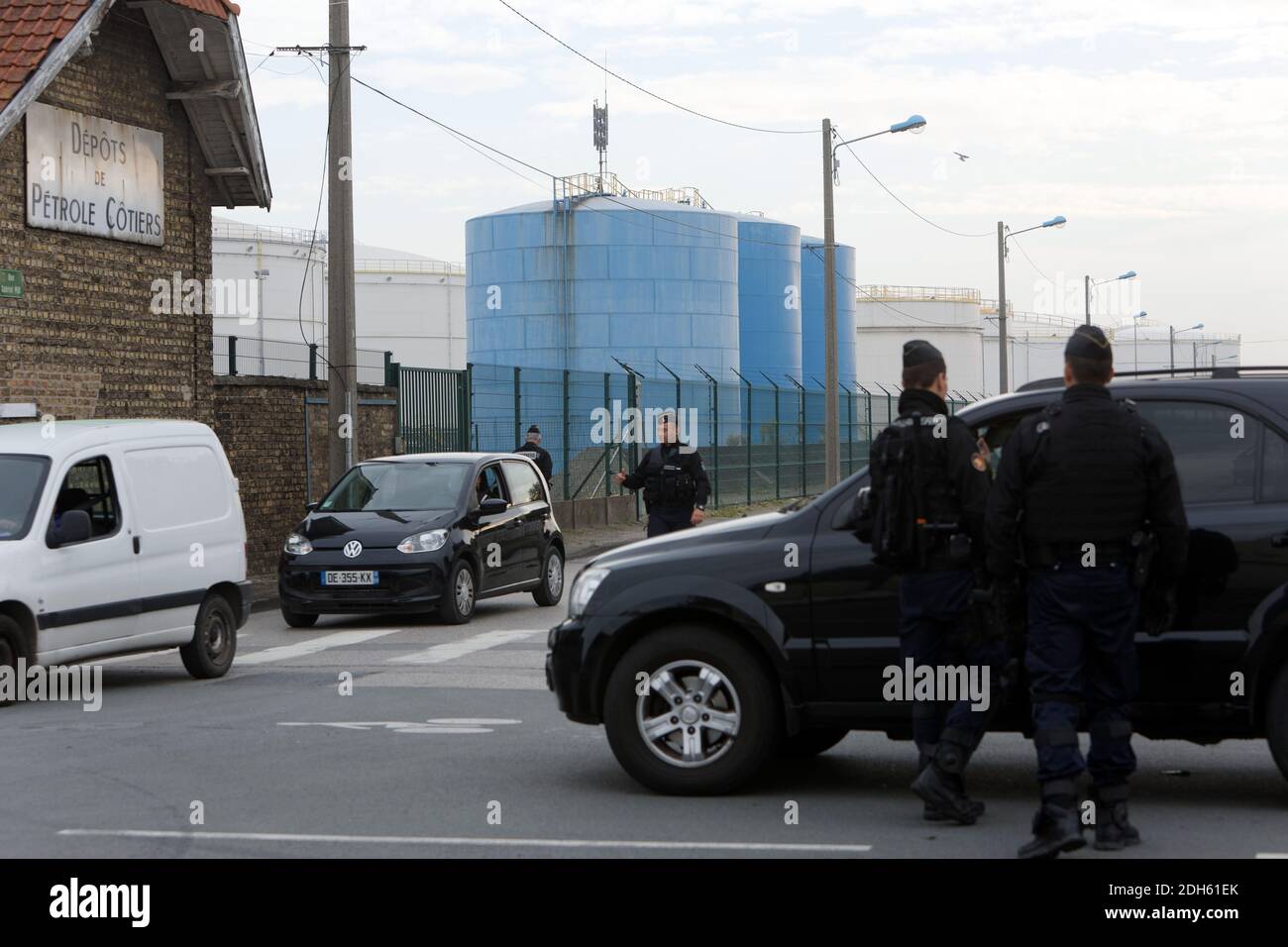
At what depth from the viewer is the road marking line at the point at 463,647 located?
44.1 ft

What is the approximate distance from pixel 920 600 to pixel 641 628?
1.35 m

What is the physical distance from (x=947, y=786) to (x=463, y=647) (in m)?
7.72

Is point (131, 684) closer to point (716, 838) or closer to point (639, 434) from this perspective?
point (716, 838)

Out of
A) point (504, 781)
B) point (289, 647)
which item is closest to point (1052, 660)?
point (504, 781)

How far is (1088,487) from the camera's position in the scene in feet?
21.2

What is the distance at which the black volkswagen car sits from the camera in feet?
51.8

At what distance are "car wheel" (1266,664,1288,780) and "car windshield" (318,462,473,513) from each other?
10.3 metres

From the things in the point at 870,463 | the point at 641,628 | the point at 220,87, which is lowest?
the point at 641,628

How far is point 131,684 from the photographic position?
1242 centimetres

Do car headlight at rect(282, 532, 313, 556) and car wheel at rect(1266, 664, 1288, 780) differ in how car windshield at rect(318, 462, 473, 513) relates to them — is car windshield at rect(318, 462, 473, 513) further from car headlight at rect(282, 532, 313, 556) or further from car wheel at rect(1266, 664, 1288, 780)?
car wheel at rect(1266, 664, 1288, 780)

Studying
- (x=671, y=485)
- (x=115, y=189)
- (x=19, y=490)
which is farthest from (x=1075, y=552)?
(x=115, y=189)

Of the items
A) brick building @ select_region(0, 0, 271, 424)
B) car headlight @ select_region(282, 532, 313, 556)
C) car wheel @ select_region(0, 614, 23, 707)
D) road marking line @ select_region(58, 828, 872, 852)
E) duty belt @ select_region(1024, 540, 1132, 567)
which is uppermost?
brick building @ select_region(0, 0, 271, 424)

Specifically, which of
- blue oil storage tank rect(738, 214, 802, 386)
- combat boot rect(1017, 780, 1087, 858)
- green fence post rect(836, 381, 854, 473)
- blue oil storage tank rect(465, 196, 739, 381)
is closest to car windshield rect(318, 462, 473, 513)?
combat boot rect(1017, 780, 1087, 858)

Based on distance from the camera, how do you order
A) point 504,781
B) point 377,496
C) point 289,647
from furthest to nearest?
1. point 377,496
2. point 289,647
3. point 504,781
